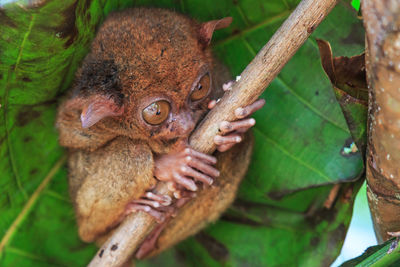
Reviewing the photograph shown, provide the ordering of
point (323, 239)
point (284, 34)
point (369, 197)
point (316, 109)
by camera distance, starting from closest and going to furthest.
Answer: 1. point (284, 34)
2. point (369, 197)
3. point (316, 109)
4. point (323, 239)

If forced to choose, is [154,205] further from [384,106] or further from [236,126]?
[384,106]

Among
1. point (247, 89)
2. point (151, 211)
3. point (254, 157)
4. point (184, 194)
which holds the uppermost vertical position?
point (247, 89)

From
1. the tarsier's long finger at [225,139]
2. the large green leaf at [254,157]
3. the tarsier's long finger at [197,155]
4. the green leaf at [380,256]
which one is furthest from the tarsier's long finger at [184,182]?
the green leaf at [380,256]

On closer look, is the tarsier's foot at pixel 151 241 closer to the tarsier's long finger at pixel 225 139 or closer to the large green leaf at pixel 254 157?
the large green leaf at pixel 254 157

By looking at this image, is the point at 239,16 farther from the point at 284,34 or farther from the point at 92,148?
the point at 92,148

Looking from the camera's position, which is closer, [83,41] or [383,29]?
[383,29]

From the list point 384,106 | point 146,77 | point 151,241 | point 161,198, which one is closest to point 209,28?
point 146,77

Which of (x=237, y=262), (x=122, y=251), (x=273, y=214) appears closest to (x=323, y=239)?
(x=273, y=214)
